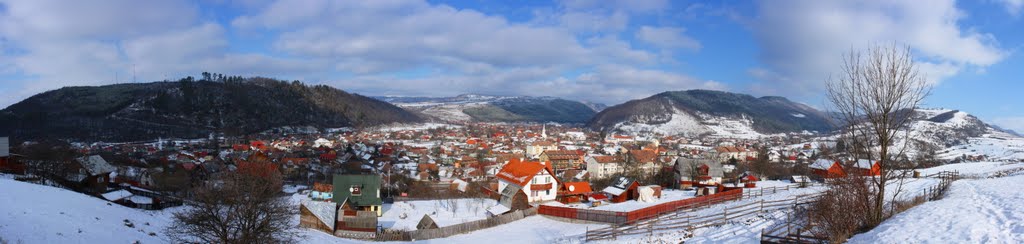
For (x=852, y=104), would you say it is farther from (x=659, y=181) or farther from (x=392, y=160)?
(x=392, y=160)

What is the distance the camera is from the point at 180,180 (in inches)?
1599

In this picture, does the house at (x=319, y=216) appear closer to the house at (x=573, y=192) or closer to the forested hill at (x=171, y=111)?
the house at (x=573, y=192)

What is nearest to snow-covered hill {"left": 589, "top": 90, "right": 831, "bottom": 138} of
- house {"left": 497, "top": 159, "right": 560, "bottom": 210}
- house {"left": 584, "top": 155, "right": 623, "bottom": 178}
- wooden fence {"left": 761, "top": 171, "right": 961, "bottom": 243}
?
house {"left": 584, "top": 155, "right": 623, "bottom": 178}

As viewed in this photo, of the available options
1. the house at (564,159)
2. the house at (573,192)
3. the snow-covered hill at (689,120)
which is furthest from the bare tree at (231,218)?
the snow-covered hill at (689,120)

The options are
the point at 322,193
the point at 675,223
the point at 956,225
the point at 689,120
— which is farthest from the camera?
the point at 689,120

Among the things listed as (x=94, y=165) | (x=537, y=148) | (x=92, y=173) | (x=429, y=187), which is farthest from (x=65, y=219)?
(x=537, y=148)

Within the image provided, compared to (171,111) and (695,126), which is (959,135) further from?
(171,111)

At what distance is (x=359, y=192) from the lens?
30.3 metres

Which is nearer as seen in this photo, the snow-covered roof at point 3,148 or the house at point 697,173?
the snow-covered roof at point 3,148

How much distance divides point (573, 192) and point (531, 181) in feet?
10.7

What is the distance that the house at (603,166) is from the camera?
5900 cm

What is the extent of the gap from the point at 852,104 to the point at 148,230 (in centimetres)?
2454

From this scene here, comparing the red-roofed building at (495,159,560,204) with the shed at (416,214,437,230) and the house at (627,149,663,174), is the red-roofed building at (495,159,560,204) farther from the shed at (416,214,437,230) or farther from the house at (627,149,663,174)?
the house at (627,149,663,174)

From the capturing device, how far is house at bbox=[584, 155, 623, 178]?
5900 centimetres
